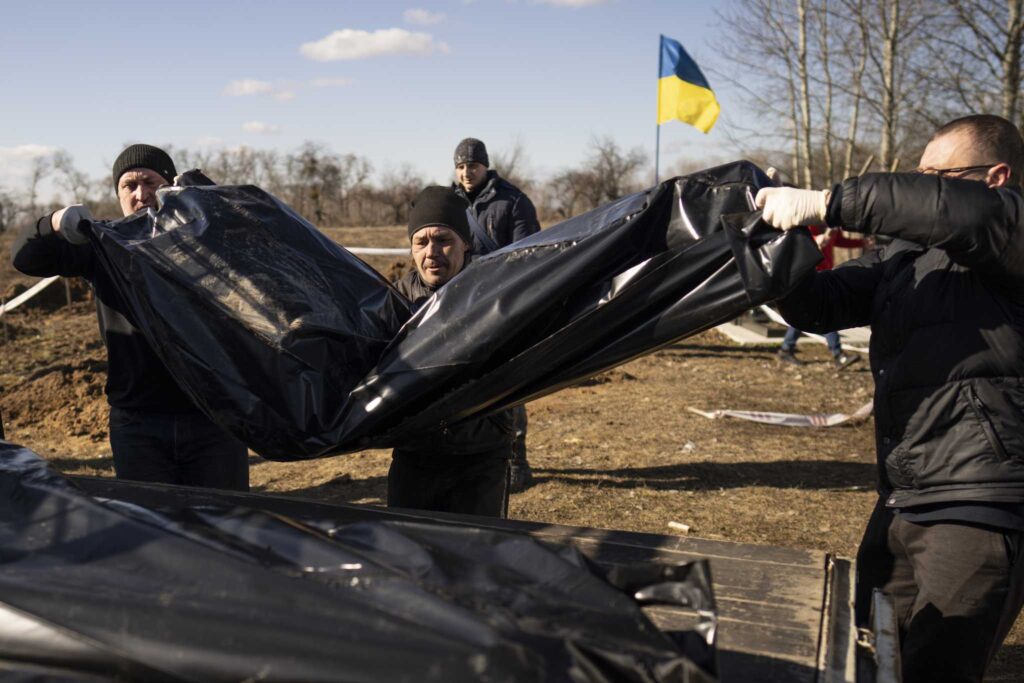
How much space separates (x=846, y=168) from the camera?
1961 cm

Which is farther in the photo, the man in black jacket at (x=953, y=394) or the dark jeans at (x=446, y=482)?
the dark jeans at (x=446, y=482)

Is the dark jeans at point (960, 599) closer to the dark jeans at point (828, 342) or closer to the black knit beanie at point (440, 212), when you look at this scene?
the black knit beanie at point (440, 212)

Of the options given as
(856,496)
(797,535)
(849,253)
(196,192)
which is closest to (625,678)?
(196,192)

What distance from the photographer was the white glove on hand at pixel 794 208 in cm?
214

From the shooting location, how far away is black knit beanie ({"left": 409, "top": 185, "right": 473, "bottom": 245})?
3408 mm

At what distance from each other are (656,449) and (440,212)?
157 inches

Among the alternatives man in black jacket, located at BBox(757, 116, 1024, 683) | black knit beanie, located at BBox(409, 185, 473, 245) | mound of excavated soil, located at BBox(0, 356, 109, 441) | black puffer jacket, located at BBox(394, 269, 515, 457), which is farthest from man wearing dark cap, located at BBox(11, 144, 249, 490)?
mound of excavated soil, located at BBox(0, 356, 109, 441)

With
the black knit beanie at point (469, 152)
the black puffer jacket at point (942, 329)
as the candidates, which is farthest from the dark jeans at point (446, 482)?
the black knit beanie at point (469, 152)

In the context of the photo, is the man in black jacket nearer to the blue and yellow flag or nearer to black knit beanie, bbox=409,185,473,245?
black knit beanie, bbox=409,185,473,245

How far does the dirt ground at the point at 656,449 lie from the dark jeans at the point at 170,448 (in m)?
2.35

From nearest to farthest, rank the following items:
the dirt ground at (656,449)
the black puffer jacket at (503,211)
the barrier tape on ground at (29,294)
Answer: the dirt ground at (656,449)
the black puffer jacket at (503,211)
the barrier tape on ground at (29,294)

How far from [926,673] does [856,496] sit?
141 inches

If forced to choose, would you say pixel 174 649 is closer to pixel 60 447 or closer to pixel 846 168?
pixel 60 447

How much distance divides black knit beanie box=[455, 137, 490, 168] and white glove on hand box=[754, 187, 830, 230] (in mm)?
4557
